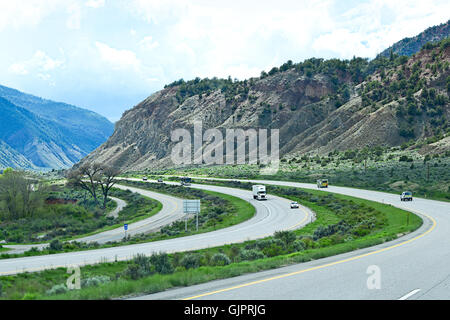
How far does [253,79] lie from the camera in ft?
520

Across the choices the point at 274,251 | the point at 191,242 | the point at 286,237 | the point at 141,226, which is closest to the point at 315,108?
the point at 141,226

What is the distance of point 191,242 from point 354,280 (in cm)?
2098

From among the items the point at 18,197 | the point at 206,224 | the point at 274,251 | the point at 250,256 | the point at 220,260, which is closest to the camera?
the point at 220,260

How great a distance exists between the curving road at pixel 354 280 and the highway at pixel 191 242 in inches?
551

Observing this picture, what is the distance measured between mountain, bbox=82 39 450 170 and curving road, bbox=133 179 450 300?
74.6 m

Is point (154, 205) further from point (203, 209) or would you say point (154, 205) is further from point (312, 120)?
point (312, 120)

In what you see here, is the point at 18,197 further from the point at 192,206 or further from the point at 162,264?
the point at 162,264

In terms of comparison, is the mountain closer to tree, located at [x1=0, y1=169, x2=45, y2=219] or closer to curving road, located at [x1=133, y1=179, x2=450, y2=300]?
tree, located at [x1=0, y1=169, x2=45, y2=219]

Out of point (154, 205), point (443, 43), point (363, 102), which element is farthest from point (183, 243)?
point (443, 43)

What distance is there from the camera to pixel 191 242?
31812 millimetres

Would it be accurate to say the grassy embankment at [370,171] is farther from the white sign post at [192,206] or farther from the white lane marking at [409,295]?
the white lane marking at [409,295]

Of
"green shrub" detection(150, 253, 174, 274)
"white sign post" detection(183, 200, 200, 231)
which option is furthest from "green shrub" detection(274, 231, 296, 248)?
"white sign post" detection(183, 200, 200, 231)
